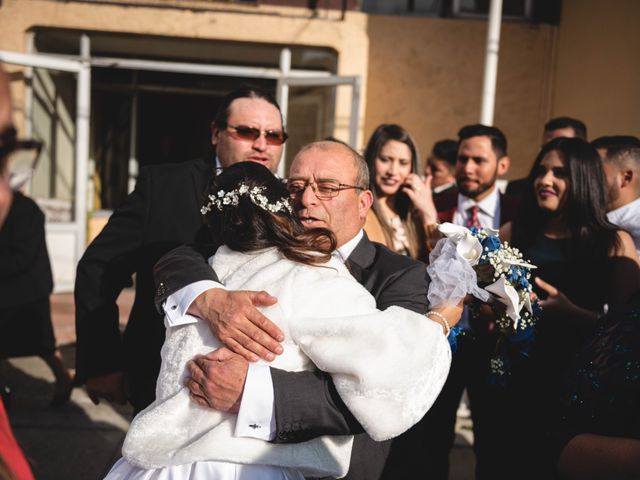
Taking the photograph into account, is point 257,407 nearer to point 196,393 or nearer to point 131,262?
point 196,393

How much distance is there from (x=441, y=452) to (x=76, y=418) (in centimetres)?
288

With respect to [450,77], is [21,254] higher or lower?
lower

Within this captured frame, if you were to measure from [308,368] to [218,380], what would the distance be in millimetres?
261

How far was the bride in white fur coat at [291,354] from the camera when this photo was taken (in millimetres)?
1758

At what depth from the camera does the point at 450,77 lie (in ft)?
28.4

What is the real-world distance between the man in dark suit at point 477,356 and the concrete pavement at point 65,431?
0.80 meters

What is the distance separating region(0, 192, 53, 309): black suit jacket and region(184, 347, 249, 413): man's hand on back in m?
3.72

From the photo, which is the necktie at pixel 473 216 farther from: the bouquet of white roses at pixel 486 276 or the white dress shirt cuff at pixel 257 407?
the white dress shirt cuff at pixel 257 407

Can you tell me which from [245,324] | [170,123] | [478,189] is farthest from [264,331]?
[170,123]

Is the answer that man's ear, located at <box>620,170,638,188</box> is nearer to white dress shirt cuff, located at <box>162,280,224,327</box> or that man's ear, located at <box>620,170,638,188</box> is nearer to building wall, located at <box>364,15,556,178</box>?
white dress shirt cuff, located at <box>162,280,224,327</box>

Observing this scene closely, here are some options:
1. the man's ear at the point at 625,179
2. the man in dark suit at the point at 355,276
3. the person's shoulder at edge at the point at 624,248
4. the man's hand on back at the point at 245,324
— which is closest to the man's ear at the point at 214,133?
the man in dark suit at the point at 355,276

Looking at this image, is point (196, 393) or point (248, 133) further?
point (248, 133)

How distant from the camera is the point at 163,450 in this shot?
1.85 m

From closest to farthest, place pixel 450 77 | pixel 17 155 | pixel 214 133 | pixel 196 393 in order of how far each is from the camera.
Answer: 1. pixel 17 155
2. pixel 196 393
3. pixel 214 133
4. pixel 450 77
